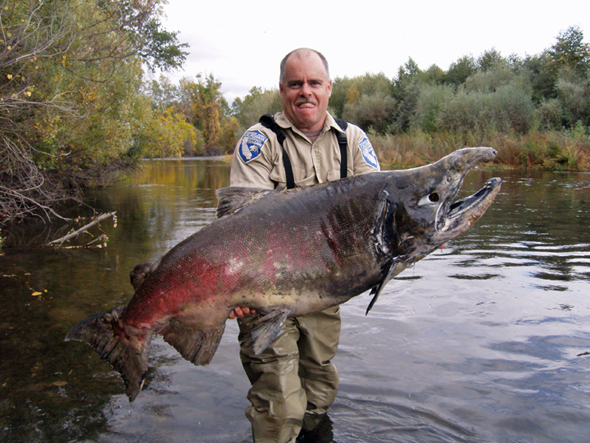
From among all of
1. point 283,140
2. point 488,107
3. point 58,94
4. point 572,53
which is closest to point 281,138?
point 283,140

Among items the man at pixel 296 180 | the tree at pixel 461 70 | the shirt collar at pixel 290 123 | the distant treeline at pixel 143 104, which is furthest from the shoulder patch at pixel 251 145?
the tree at pixel 461 70

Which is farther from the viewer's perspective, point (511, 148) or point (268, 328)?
point (511, 148)

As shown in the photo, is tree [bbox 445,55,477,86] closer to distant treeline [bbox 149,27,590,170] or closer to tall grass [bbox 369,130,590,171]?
distant treeline [bbox 149,27,590,170]

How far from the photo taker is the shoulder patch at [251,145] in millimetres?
3062

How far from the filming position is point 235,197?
106 inches

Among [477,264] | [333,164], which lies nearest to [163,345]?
Result: [333,164]

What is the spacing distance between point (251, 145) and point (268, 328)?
129cm

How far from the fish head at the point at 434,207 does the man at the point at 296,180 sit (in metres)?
0.83

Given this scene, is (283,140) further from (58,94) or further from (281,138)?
(58,94)

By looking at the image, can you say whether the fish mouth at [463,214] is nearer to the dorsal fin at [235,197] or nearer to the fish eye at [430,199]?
the fish eye at [430,199]

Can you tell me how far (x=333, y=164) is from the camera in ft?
10.6

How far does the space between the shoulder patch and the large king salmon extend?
55 cm

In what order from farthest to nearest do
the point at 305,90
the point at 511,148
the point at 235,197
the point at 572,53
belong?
1. the point at 572,53
2. the point at 511,148
3. the point at 305,90
4. the point at 235,197

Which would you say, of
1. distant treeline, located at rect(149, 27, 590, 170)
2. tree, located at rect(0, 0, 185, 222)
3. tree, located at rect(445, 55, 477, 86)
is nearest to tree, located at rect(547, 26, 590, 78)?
distant treeline, located at rect(149, 27, 590, 170)
